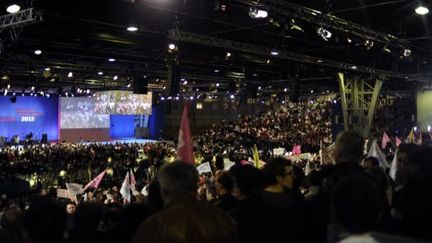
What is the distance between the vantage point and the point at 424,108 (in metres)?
30.2

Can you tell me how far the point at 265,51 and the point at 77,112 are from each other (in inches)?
1077

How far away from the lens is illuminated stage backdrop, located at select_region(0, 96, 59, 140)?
38.3 meters

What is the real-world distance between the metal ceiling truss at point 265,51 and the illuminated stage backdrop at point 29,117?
2906 cm

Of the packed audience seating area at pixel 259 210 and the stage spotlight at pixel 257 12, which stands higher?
the stage spotlight at pixel 257 12

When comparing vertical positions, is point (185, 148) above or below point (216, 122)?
below

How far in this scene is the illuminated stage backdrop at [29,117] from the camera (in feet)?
126

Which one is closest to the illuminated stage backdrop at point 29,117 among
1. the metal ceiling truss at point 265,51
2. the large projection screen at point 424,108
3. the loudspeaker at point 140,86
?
the loudspeaker at point 140,86

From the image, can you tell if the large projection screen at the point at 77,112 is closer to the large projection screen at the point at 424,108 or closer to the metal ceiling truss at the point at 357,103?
the metal ceiling truss at the point at 357,103

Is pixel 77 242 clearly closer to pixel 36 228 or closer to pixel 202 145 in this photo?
pixel 36 228

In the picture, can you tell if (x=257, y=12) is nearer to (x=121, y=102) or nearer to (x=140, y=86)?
(x=140, y=86)

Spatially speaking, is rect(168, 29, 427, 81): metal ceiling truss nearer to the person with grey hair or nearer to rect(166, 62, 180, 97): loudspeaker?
rect(166, 62, 180, 97): loudspeaker

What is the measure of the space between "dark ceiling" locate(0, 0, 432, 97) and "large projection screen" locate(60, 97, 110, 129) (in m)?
13.5

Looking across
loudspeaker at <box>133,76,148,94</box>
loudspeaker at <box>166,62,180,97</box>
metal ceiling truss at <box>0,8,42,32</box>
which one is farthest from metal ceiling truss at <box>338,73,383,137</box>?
metal ceiling truss at <box>0,8,42,32</box>

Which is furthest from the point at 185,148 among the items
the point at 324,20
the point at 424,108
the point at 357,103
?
the point at 424,108
